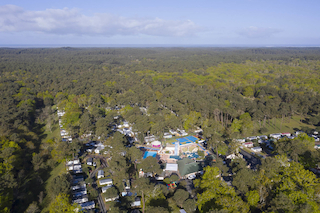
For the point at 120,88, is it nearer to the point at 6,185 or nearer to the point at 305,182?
the point at 6,185

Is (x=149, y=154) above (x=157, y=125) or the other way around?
the other way around

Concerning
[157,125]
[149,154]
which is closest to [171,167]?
[149,154]

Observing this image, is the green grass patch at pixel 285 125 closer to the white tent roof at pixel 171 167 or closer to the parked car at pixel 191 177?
the parked car at pixel 191 177

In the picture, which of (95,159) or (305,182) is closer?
(305,182)

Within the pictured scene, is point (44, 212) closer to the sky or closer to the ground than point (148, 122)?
closer to the ground

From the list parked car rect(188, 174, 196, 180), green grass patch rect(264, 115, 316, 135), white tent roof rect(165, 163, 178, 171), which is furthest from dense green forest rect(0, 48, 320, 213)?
white tent roof rect(165, 163, 178, 171)

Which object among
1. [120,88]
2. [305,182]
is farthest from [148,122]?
[120,88]

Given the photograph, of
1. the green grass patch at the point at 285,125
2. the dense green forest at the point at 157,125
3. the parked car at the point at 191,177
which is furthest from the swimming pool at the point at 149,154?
the green grass patch at the point at 285,125

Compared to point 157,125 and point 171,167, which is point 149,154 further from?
Answer: point 157,125

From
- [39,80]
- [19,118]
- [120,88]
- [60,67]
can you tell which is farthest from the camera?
[60,67]

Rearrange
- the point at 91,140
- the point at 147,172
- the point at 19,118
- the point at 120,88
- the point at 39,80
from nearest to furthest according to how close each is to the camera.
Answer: the point at 147,172 < the point at 91,140 < the point at 19,118 < the point at 120,88 < the point at 39,80

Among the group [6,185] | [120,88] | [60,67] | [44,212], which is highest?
[60,67]
